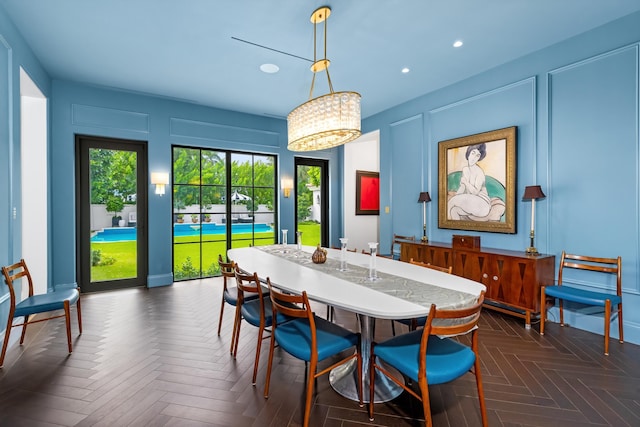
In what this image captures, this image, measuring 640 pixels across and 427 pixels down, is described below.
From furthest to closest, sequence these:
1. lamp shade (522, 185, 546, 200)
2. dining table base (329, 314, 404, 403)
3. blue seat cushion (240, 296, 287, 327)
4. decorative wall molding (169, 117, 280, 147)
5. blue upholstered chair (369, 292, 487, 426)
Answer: decorative wall molding (169, 117, 280, 147) → lamp shade (522, 185, 546, 200) → blue seat cushion (240, 296, 287, 327) → dining table base (329, 314, 404, 403) → blue upholstered chair (369, 292, 487, 426)

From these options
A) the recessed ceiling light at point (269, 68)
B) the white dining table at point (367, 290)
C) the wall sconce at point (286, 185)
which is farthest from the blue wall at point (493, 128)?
the white dining table at point (367, 290)

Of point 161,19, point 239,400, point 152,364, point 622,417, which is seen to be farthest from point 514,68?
point 152,364

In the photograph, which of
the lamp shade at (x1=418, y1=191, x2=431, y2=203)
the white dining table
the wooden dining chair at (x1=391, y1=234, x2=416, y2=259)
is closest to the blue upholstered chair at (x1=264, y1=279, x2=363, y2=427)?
the white dining table

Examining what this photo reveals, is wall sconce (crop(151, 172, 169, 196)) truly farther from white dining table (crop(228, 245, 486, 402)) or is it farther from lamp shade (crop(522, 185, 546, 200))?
lamp shade (crop(522, 185, 546, 200))

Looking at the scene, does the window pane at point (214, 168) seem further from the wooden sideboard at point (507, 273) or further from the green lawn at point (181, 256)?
the wooden sideboard at point (507, 273)

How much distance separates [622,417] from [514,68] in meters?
3.53

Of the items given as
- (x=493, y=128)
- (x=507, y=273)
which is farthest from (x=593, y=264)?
(x=493, y=128)

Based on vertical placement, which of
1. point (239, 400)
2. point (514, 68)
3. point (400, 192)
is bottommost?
point (239, 400)

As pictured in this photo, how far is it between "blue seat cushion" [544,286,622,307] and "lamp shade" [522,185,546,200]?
3.07 feet

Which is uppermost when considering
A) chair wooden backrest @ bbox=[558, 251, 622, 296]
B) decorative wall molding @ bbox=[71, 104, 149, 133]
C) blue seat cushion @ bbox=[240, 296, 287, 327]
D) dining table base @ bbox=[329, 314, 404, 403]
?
decorative wall molding @ bbox=[71, 104, 149, 133]

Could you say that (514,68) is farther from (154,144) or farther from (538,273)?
(154,144)

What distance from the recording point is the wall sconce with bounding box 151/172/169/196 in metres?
4.76

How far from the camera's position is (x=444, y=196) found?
4.43 meters

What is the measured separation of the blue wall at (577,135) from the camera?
2.84 m
